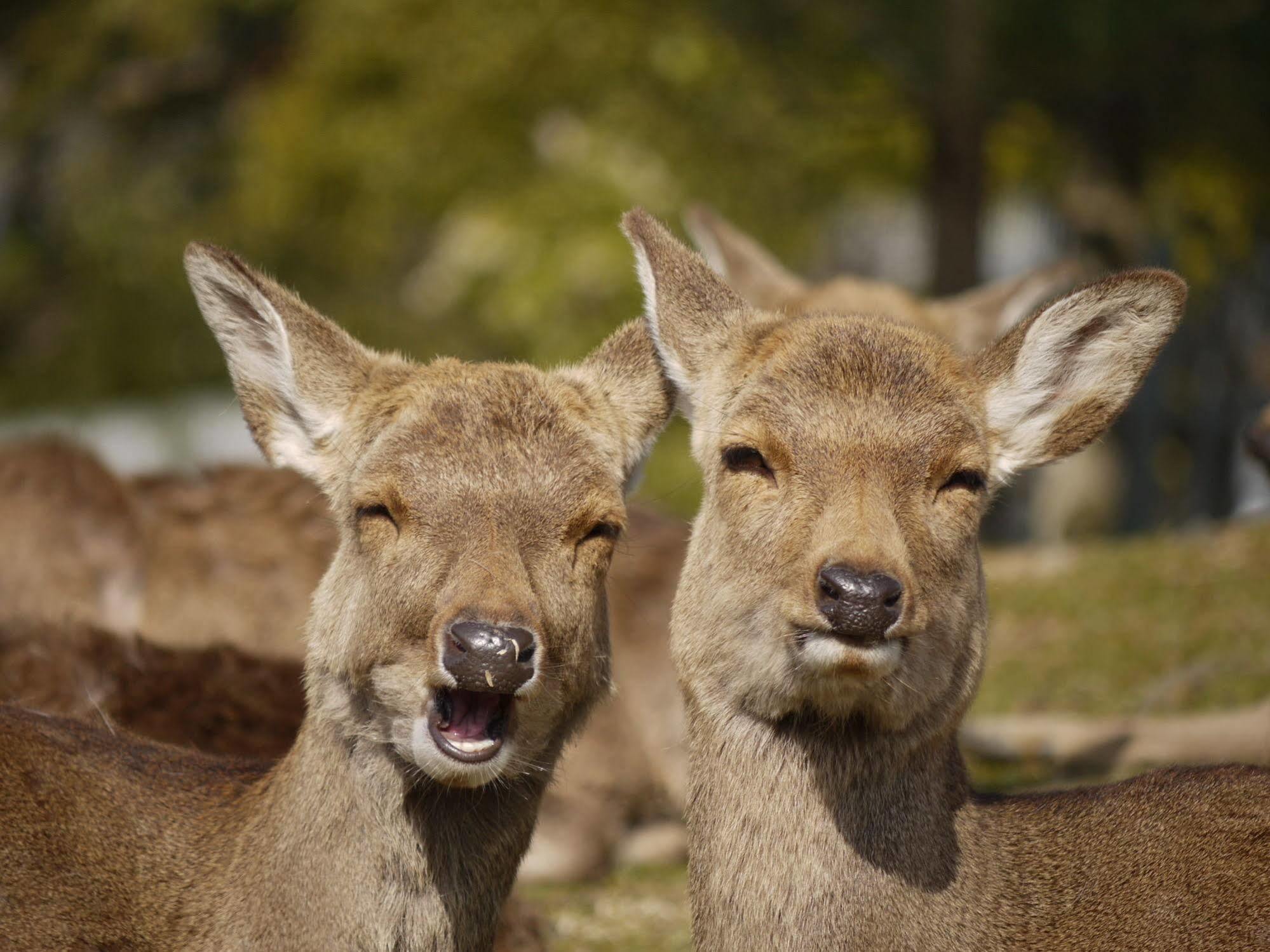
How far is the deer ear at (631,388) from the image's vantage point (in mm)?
5516

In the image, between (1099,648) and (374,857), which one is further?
(1099,648)

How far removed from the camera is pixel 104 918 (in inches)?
189

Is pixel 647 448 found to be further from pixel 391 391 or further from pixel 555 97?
pixel 555 97

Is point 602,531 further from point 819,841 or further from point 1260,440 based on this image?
point 1260,440

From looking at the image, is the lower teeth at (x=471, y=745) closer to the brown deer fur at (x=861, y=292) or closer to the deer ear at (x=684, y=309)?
the deer ear at (x=684, y=309)

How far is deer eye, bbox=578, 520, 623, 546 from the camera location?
4.95 metres

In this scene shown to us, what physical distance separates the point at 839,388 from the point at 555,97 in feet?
50.4

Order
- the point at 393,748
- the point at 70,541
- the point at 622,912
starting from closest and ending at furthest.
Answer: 1. the point at 393,748
2. the point at 622,912
3. the point at 70,541

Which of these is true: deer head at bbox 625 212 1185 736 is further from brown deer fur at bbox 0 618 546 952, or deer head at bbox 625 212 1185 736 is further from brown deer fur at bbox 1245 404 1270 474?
brown deer fur at bbox 1245 404 1270 474

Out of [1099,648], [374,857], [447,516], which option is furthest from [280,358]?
[1099,648]

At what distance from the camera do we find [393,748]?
4727 millimetres

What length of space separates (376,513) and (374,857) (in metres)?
0.97

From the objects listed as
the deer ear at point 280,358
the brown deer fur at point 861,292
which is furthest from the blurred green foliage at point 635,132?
the deer ear at point 280,358

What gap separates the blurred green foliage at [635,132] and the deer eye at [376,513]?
11.8 metres
